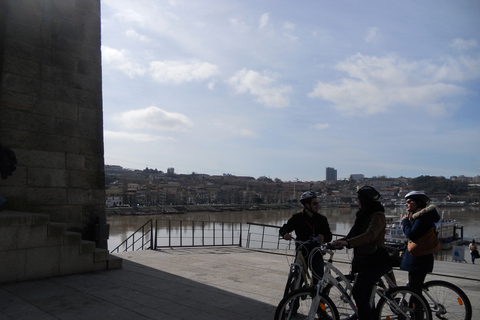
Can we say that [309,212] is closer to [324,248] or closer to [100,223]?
[324,248]

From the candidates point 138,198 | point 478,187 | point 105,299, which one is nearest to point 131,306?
point 105,299

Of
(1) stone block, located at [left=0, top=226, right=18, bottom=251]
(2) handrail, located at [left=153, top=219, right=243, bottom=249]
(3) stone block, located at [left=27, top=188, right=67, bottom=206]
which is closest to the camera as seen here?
(1) stone block, located at [left=0, top=226, right=18, bottom=251]

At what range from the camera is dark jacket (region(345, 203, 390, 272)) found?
3580mm

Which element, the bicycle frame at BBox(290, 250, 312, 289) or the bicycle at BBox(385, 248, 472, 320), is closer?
the bicycle at BBox(385, 248, 472, 320)

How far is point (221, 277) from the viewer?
6.67m

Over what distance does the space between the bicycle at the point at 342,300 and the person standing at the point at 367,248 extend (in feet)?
0.45

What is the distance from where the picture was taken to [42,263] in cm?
597

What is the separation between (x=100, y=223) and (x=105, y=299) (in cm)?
316

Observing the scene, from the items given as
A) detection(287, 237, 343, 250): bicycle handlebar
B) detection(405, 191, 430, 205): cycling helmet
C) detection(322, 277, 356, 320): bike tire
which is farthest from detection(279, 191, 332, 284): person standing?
detection(405, 191, 430, 205): cycling helmet

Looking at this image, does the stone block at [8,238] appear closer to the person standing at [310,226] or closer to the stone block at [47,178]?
the stone block at [47,178]

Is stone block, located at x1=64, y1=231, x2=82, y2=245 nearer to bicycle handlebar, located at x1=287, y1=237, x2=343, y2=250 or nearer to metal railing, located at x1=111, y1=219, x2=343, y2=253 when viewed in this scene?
metal railing, located at x1=111, y1=219, x2=343, y2=253

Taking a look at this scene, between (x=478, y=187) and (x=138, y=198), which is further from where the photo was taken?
(x=478, y=187)

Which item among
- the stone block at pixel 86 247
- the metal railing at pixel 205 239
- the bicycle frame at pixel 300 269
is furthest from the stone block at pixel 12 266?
the bicycle frame at pixel 300 269

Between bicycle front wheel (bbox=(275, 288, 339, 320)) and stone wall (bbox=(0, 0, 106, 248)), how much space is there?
5.42 meters
